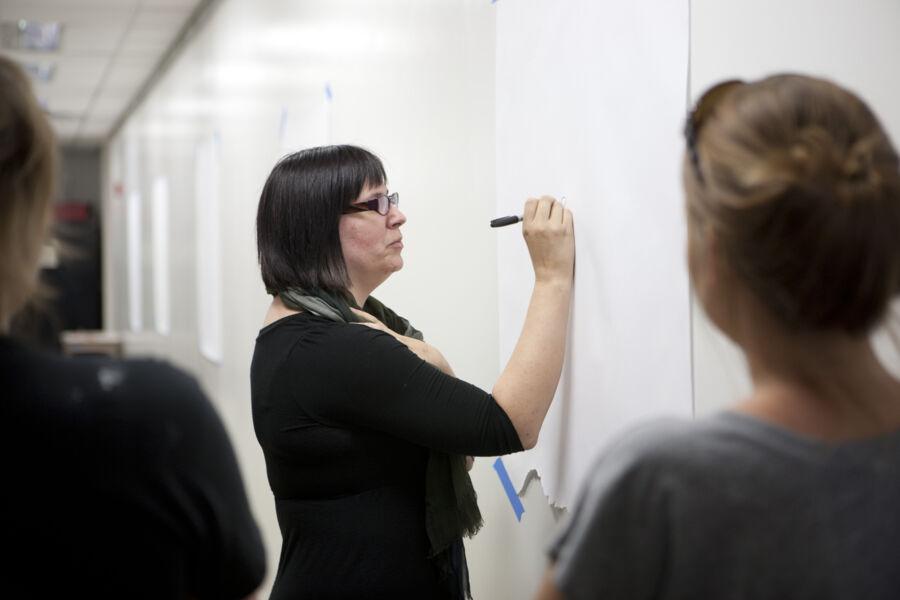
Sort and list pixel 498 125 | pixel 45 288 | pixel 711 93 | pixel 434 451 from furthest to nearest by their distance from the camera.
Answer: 1. pixel 498 125
2. pixel 434 451
3. pixel 45 288
4. pixel 711 93

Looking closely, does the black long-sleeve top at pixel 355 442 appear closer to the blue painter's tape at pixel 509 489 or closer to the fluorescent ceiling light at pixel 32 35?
the blue painter's tape at pixel 509 489

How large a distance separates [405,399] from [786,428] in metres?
0.70

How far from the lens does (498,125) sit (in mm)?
1760

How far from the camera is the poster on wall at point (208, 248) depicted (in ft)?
15.1

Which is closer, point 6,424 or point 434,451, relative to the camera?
point 6,424

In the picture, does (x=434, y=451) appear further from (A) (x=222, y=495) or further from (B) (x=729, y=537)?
(B) (x=729, y=537)

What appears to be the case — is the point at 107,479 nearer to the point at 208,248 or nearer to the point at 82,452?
the point at 82,452

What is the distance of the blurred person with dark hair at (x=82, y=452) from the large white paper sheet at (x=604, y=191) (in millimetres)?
626

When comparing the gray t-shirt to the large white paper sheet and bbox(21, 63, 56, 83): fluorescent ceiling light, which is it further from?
bbox(21, 63, 56, 83): fluorescent ceiling light

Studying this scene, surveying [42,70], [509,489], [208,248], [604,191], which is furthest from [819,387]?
[42,70]

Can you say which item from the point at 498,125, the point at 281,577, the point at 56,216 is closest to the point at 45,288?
the point at 56,216

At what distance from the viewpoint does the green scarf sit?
56.9 inches

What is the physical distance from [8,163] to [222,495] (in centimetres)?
35

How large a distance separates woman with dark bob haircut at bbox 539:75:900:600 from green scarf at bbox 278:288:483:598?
2.50 ft
